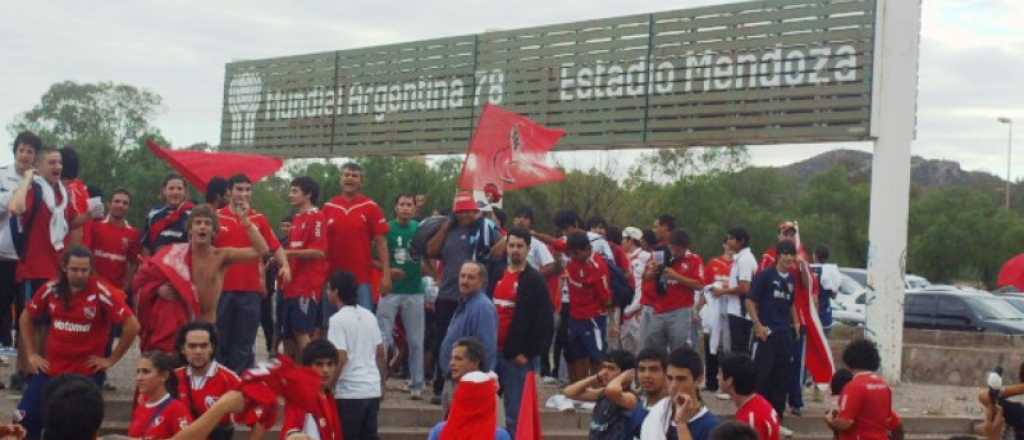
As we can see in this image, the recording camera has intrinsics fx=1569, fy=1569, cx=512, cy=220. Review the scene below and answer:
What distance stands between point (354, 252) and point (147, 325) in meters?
2.19

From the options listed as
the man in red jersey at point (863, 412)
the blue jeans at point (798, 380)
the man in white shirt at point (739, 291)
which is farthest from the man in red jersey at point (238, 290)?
the blue jeans at point (798, 380)

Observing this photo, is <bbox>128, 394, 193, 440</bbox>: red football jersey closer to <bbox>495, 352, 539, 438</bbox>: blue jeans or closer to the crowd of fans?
the crowd of fans

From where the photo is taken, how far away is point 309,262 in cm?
1248

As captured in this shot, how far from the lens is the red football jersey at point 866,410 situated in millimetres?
9945

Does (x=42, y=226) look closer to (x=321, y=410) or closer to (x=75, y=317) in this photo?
(x=75, y=317)

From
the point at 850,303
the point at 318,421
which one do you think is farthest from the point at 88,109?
the point at 318,421

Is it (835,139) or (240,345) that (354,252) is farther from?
(835,139)

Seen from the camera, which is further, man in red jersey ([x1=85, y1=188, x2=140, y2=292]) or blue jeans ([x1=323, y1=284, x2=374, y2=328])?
blue jeans ([x1=323, y1=284, x2=374, y2=328])

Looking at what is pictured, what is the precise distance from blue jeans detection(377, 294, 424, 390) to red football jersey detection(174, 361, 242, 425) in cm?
431

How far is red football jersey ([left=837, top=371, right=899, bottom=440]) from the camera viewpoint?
32.6 ft

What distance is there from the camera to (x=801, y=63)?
59.4ft

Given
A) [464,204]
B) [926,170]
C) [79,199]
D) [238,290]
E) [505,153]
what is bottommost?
[238,290]

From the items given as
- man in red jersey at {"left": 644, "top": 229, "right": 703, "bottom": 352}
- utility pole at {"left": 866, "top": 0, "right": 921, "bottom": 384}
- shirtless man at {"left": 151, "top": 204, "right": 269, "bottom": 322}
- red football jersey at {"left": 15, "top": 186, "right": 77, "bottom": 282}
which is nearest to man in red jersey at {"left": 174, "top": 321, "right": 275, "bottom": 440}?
shirtless man at {"left": 151, "top": 204, "right": 269, "bottom": 322}

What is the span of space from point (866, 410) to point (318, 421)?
3.45m
